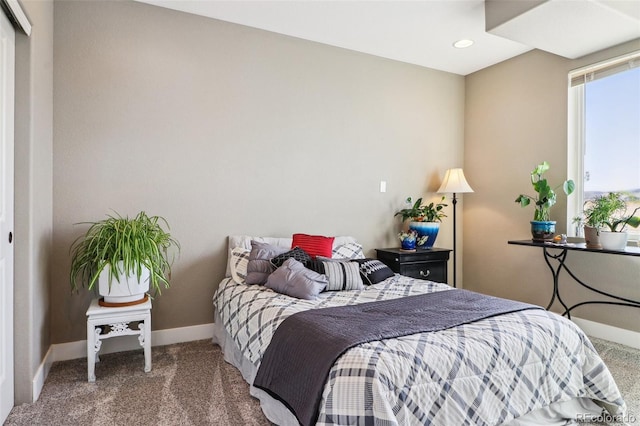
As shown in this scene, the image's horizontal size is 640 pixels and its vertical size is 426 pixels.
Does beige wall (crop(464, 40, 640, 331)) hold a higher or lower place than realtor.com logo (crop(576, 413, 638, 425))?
higher

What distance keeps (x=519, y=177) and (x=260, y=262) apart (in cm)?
278

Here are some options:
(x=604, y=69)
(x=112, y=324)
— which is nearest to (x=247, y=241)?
(x=112, y=324)

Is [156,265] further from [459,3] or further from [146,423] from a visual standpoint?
[459,3]

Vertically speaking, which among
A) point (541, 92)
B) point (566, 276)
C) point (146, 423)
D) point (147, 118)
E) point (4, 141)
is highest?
point (541, 92)

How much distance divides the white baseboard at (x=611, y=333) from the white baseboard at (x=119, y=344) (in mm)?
3226

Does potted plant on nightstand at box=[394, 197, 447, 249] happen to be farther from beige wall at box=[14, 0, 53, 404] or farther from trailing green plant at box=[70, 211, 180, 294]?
beige wall at box=[14, 0, 53, 404]

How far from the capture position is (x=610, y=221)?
112 inches

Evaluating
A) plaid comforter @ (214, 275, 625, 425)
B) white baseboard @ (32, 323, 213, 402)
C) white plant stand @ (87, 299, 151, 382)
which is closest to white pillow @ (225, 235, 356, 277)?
white baseboard @ (32, 323, 213, 402)

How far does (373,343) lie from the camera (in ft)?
5.21

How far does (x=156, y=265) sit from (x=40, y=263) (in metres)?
0.65

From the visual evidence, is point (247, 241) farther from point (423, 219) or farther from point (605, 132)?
point (605, 132)

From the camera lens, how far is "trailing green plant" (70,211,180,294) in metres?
2.37

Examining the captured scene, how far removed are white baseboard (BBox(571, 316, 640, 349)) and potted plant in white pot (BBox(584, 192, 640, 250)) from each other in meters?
→ 0.83

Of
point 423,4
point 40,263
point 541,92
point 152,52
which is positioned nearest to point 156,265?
point 40,263
